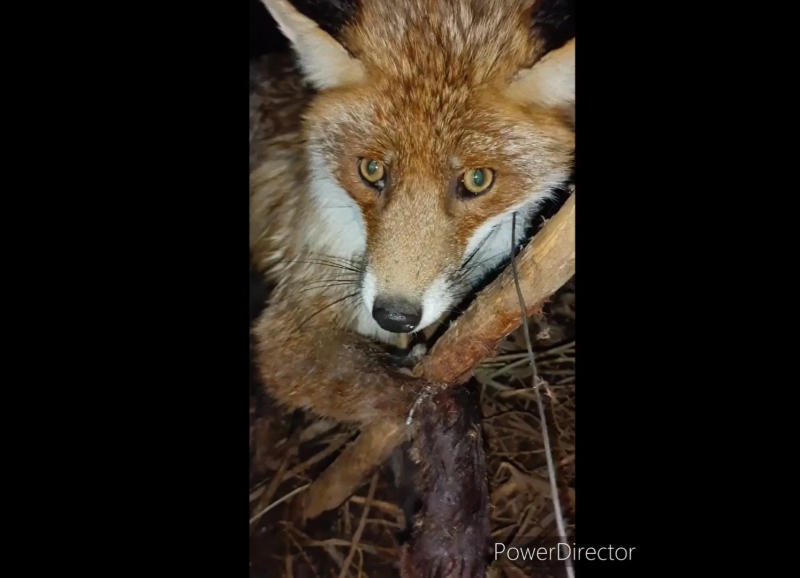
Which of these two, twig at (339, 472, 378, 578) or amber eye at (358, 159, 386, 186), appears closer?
amber eye at (358, 159, 386, 186)

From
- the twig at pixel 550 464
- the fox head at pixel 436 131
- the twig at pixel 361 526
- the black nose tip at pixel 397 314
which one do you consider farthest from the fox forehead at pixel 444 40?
the twig at pixel 361 526

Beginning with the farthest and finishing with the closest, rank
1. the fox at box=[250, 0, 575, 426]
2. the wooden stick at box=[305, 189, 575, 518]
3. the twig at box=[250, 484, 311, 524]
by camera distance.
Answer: the twig at box=[250, 484, 311, 524]
the fox at box=[250, 0, 575, 426]
the wooden stick at box=[305, 189, 575, 518]

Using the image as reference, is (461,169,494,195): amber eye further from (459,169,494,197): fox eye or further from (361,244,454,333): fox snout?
(361,244,454,333): fox snout

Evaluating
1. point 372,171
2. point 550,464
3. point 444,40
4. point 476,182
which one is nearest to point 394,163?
point 372,171

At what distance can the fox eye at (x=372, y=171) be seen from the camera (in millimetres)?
1413

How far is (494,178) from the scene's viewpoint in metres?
1.40

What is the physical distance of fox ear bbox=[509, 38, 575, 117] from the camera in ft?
4.39

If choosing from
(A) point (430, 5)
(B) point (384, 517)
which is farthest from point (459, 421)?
(A) point (430, 5)

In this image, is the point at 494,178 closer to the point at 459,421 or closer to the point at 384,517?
the point at 459,421

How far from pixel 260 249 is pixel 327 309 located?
23cm

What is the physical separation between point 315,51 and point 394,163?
1.06ft

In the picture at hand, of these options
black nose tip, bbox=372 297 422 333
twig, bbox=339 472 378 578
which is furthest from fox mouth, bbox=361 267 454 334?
twig, bbox=339 472 378 578

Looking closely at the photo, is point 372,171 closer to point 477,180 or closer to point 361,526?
point 477,180

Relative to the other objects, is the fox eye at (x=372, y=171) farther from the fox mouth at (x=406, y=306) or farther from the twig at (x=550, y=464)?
the twig at (x=550, y=464)
